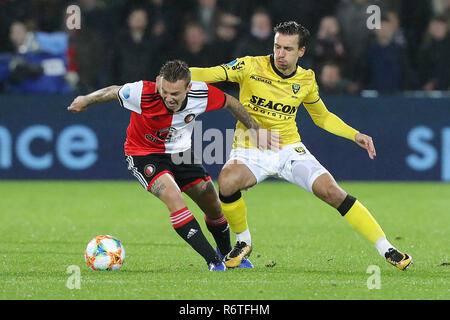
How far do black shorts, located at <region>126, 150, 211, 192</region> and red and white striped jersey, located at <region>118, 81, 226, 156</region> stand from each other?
5cm

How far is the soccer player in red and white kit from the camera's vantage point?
7012 millimetres

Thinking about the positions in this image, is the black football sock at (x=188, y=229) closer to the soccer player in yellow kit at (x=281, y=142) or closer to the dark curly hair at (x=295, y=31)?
the soccer player in yellow kit at (x=281, y=142)

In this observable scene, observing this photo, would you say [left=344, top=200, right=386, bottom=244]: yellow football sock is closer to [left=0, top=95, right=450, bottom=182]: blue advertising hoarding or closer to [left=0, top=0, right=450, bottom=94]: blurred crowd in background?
[left=0, top=0, right=450, bottom=94]: blurred crowd in background

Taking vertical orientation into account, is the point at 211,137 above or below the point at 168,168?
below

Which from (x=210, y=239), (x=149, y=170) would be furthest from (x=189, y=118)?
(x=210, y=239)

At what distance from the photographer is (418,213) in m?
11.6

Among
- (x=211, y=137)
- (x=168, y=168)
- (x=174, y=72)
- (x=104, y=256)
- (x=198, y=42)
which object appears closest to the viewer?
(x=174, y=72)

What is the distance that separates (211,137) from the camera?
1445 cm

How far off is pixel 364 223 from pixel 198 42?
713cm

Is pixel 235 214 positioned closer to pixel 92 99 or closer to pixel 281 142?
pixel 281 142

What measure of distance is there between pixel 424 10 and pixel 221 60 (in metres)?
3.62

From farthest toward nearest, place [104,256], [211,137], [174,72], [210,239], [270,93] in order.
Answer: [211,137] → [210,239] → [270,93] → [104,256] → [174,72]

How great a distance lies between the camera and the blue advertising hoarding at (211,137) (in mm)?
14281

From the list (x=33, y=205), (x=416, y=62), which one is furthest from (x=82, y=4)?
(x=416, y=62)
